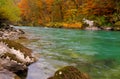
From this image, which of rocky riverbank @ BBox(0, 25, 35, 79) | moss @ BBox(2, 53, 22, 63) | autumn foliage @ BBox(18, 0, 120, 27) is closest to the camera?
rocky riverbank @ BBox(0, 25, 35, 79)

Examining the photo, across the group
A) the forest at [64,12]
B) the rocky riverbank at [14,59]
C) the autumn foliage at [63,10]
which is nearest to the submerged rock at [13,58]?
the rocky riverbank at [14,59]

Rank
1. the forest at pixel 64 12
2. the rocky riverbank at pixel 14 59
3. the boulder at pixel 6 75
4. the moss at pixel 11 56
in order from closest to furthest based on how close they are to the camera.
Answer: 1. the boulder at pixel 6 75
2. the rocky riverbank at pixel 14 59
3. the moss at pixel 11 56
4. the forest at pixel 64 12

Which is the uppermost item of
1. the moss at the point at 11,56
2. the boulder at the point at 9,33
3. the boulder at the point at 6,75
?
the moss at the point at 11,56

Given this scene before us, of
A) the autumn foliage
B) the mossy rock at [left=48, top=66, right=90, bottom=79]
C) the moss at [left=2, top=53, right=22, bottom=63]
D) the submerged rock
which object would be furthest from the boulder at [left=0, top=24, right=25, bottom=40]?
the autumn foliage

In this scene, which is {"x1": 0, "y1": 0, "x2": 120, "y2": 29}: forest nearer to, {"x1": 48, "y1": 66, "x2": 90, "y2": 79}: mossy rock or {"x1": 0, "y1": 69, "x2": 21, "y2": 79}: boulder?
{"x1": 0, "y1": 69, "x2": 21, "y2": 79}: boulder

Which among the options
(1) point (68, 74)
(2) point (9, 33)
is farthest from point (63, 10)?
(1) point (68, 74)

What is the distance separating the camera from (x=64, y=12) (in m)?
67.7

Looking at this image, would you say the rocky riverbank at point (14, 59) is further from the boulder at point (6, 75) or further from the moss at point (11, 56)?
the boulder at point (6, 75)

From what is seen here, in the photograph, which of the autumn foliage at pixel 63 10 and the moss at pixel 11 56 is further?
the autumn foliage at pixel 63 10

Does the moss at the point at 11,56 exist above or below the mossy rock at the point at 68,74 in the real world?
above

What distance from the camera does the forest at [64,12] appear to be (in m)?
35.8

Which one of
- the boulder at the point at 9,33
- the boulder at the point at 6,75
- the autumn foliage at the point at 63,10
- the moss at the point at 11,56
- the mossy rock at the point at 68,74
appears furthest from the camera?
the autumn foliage at the point at 63,10

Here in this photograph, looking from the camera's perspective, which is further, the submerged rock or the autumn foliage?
the autumn foliage

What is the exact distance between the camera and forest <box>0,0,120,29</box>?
1407 inches
